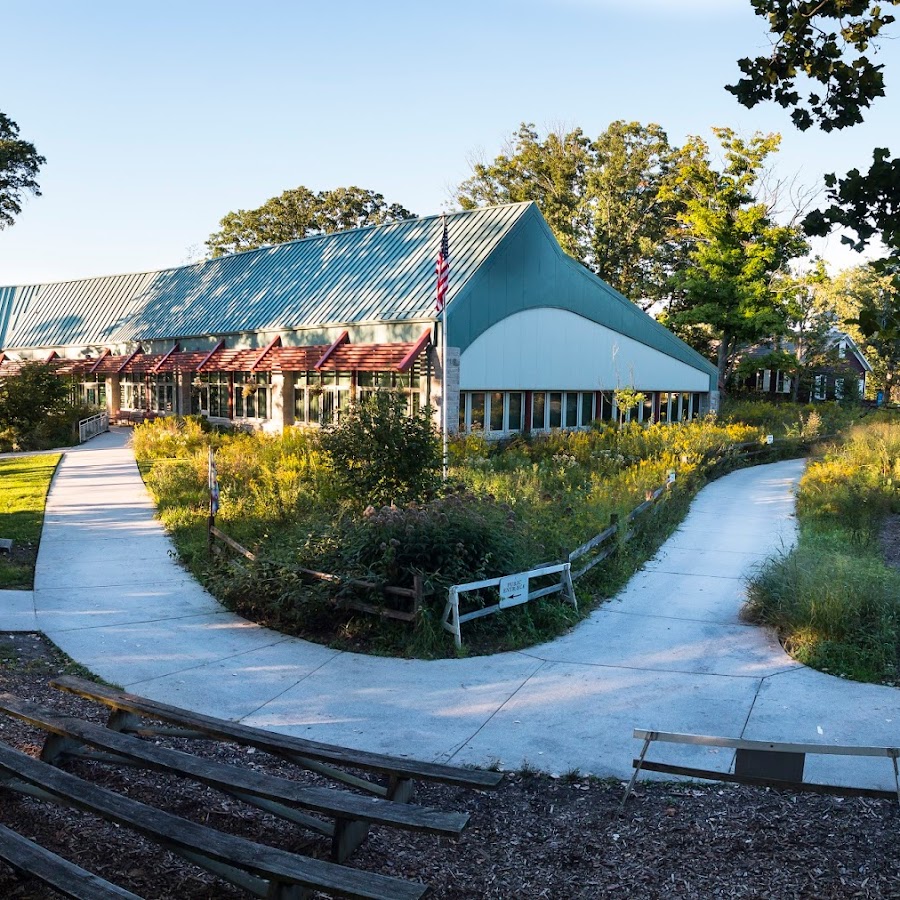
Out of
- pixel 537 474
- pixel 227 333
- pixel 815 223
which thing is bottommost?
pixel 537 474

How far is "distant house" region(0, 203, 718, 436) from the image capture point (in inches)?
1041

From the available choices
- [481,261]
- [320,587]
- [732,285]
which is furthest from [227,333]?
[320,587]

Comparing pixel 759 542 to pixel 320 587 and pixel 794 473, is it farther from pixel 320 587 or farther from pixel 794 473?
pixel 794 473

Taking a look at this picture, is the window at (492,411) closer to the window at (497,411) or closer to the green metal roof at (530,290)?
the window at (497,411)

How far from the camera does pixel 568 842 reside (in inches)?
184

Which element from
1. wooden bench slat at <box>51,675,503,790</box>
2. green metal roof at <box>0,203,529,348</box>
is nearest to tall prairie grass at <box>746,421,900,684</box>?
wooden bench slat at <box>51,675,503,790</box>

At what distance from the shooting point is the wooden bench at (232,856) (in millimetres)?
3424

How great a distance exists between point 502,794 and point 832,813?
1.91 meters

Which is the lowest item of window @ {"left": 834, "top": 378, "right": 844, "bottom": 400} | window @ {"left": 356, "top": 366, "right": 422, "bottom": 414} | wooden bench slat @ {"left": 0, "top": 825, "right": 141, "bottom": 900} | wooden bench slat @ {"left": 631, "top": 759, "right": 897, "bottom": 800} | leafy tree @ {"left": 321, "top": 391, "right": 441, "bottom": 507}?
wooden bench slat @ {"left": 631, "top": 759, "right": 897, "bottom": 800}

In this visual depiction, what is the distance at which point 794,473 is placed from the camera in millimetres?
23625

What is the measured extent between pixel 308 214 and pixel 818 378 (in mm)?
37075

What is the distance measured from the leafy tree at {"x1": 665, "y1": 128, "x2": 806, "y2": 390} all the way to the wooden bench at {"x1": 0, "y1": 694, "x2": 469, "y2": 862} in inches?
1547

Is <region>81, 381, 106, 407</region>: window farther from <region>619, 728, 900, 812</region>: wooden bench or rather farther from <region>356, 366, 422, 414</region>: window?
<region>619, 728, 900, 812</region>: wooden bench

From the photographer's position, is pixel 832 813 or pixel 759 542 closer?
pixel 832 813
